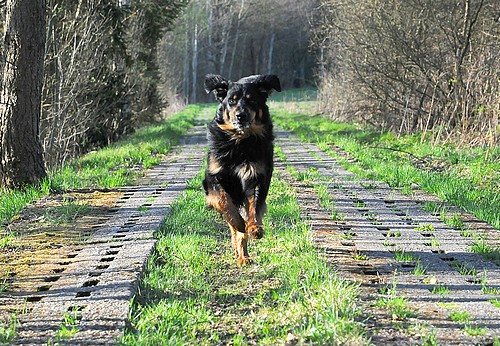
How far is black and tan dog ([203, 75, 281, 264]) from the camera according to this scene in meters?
5.17

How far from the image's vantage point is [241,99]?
528 cm

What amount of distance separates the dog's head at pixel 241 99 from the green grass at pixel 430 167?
96.2 inches

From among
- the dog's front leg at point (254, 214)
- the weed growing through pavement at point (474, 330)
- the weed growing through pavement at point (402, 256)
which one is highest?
the dog's front leg at point (254, 214)

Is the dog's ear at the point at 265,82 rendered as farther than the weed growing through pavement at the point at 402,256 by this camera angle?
Yes

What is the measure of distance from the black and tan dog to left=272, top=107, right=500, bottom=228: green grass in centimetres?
227

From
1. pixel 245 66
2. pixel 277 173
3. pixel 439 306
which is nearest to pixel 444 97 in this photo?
pixel 277 173

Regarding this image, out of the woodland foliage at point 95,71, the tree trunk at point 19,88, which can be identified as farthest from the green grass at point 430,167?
the woodland foliage at point 95,71

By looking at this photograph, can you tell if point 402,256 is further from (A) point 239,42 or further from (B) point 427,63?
(A) point 239,42

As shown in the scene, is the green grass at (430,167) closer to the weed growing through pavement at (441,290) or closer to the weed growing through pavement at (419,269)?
the weed growing through pavement at (419,269)

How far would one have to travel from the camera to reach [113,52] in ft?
52.7

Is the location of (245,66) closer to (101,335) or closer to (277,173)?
(277,173)

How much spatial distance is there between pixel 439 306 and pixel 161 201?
446 centimetres

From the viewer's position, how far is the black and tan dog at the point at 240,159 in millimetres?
5168

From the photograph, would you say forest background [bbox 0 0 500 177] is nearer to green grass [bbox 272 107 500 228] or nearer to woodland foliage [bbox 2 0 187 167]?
woodland foliage [bbox 2 0 187 167]
